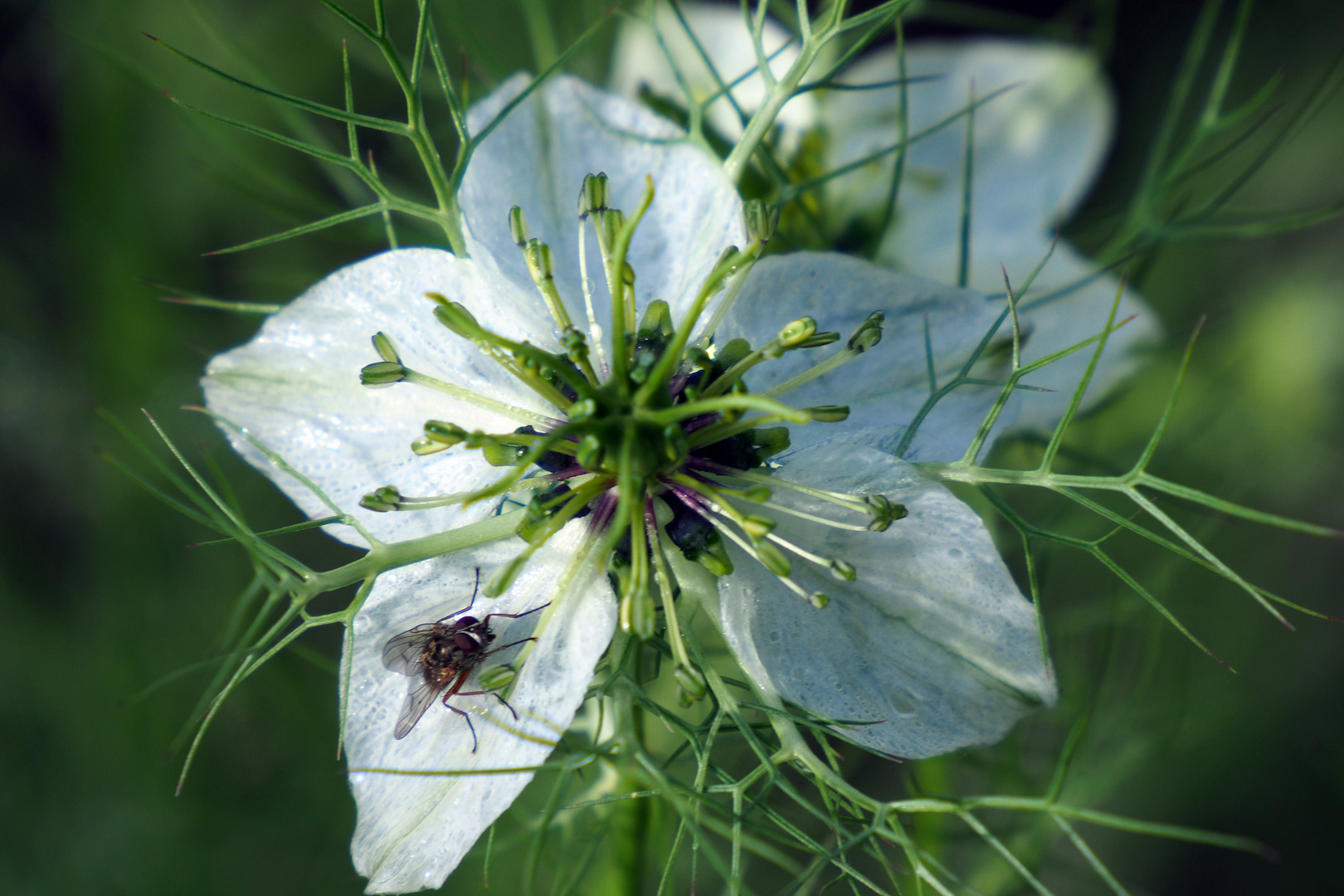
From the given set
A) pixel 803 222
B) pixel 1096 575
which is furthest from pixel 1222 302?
pixel 803 222

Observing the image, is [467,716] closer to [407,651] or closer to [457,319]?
[407,651]

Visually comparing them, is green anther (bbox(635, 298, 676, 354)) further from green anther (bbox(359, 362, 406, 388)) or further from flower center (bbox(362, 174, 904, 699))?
green anther (bbox(359, 362, 406, 388))

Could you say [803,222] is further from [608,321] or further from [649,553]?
[649,553]

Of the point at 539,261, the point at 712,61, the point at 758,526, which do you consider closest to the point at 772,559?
the point at 758,526

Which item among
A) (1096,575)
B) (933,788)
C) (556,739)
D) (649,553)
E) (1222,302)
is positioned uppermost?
(649,553)

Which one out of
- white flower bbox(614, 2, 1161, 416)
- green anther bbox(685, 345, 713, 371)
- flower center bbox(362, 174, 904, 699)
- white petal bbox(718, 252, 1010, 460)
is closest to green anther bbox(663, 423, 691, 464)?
flower center bbox(362, 174, 904, 699)

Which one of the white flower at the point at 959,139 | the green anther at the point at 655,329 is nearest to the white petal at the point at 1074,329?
the white flower at the point at 959,139

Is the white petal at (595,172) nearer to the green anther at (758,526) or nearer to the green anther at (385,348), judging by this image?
the green anther at (385,348)
